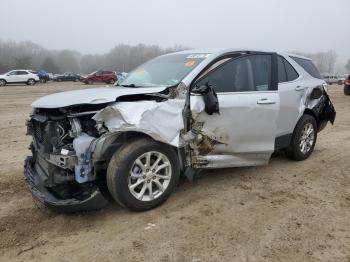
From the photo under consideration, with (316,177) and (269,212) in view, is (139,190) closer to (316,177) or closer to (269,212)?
(269,212)

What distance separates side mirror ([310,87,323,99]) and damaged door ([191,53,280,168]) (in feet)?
3.93

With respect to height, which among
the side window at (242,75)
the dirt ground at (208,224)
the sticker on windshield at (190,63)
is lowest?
the dirt ground at (208,224)

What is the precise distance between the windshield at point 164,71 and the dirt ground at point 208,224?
4.73ft

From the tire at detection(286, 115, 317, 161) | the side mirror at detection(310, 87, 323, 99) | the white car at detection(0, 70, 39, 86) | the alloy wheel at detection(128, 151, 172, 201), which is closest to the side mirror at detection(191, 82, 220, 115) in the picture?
the alloy wheel at detection(128, 151, 172, 201)

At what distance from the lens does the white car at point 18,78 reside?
108 feet

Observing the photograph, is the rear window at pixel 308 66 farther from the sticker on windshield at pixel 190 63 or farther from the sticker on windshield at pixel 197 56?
the sticker on windshield at pixel 190 63

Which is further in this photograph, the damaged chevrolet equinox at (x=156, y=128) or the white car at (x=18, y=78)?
the white car at (x=18, y=78)

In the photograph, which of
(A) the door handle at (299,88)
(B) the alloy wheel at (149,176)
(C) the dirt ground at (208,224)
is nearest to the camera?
(C) the dirt ground at (208,224)

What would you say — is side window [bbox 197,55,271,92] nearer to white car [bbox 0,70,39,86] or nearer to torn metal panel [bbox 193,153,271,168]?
torn metal panel [bbox 193,153,271,168]

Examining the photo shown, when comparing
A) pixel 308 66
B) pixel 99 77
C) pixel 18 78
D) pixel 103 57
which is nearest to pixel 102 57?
pixel 103 57

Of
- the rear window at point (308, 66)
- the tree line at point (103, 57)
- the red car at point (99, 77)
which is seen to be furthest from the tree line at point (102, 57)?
the rear window at point (308, 66)

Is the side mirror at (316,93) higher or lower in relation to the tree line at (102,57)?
lower

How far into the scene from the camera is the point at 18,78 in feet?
111

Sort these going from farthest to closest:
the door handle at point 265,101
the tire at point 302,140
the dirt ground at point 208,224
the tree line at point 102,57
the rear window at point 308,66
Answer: the tree line at point 102,57
the rear window at point 308,66
the tire at point 302,140
the door handle at point 265,101
the dirt ground at point 208,224
